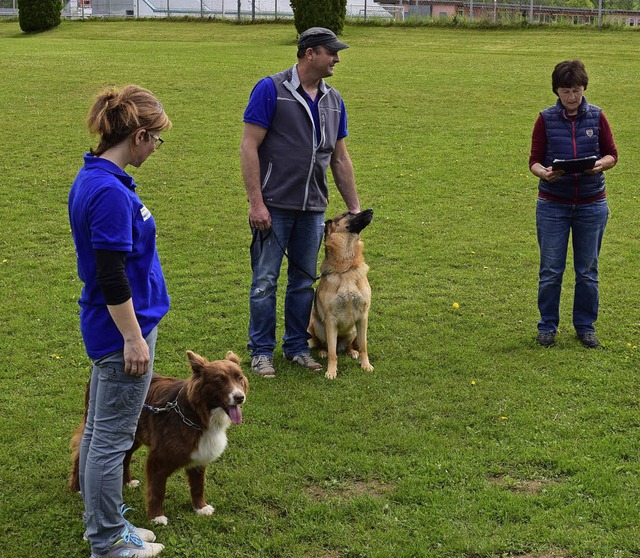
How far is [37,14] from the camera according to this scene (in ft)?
121

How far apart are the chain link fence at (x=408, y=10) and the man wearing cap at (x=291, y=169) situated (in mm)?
31829

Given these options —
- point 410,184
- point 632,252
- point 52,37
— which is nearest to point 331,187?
point 410,184

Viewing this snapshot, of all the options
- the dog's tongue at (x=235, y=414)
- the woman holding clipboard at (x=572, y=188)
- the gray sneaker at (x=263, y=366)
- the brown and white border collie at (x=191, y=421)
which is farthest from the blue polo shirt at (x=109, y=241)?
the woman holding clipboard at (x=572, y=188)

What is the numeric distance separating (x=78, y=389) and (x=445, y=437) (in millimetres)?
2897

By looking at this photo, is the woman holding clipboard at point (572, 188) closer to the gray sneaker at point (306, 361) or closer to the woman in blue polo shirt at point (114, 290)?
the gray sneaker at point (306, 361)

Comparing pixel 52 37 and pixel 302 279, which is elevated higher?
pixel 52 37

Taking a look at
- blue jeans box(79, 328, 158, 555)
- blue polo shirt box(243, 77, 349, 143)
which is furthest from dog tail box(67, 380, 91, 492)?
blue polo shirt box(243, 77, 349, 143)

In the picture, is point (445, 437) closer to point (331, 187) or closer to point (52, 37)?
point (331, 187)

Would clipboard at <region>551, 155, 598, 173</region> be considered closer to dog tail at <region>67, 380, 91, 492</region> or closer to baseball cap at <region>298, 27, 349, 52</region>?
baseball cap at <region>298, 27, 349, 52</region>

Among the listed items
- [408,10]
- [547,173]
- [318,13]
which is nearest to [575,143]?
[547,173]

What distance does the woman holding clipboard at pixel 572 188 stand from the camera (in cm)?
678

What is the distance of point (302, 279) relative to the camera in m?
6.96

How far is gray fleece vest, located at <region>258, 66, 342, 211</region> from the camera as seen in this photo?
20.9 ft

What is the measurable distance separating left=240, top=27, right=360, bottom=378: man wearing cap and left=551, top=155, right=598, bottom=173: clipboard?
177 cm
